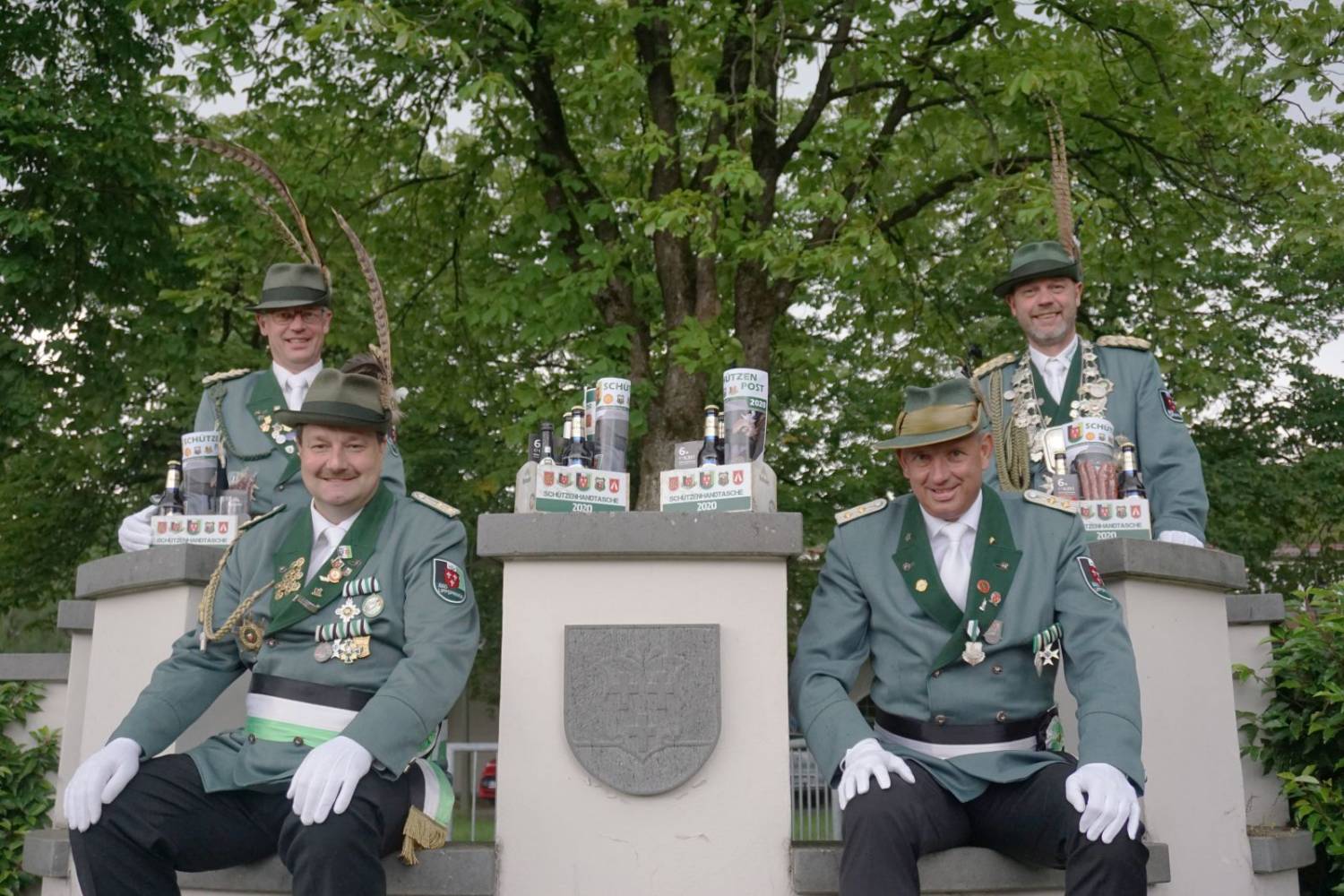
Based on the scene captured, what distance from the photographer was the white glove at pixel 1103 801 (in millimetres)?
3033

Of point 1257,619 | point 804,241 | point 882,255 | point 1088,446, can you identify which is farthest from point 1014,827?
point 804,241

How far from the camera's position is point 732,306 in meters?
10.7

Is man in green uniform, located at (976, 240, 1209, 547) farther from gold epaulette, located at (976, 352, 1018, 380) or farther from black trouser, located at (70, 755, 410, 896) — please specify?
black trouser, located at (70, 755, 410, 896)

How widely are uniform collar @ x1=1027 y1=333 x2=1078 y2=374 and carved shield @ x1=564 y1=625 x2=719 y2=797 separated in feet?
5.68

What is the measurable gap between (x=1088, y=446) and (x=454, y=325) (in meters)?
7.31

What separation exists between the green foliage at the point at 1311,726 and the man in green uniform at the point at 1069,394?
1.75ft

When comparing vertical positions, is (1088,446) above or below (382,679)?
above

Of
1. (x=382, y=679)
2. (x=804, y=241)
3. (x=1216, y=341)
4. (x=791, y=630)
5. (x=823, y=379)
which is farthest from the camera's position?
(x=791, y=630)

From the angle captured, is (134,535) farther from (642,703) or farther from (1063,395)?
(1063,395)

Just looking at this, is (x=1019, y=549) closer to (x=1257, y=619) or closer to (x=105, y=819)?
(x=1257, y=619)

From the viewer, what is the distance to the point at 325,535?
3650 millimetres

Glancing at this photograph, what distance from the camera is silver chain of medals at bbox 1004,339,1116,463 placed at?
4.47 m

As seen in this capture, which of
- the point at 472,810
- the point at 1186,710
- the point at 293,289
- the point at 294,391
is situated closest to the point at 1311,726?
the point at 1186,710

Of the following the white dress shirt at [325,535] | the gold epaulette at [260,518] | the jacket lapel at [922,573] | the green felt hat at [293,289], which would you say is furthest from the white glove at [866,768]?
the green felt hat at [293,289]
